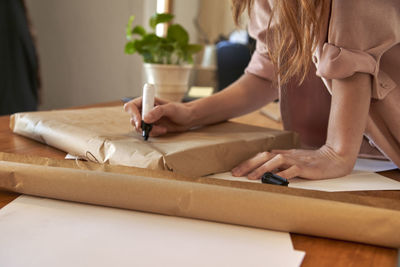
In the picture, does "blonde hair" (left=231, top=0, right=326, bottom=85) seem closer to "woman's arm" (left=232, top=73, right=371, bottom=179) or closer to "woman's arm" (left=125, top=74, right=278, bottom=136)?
"woman's arm" (left=232, top=73, right=371, bottom=179)

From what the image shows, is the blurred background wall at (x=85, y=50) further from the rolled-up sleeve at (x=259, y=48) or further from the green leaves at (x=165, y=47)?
the rolled-up sleeve at (x=259, y=48)

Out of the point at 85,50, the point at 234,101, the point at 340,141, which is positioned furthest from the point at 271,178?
the point at 85,50

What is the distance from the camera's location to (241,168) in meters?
0.60

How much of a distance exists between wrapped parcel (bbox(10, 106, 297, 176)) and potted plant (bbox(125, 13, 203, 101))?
1.65 feet

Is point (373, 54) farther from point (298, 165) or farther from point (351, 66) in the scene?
point (298, 165)

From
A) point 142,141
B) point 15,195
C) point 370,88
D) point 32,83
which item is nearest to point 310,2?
point 370,88

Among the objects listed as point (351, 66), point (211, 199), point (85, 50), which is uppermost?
point (351, 66)

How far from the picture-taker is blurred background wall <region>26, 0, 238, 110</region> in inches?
98.8

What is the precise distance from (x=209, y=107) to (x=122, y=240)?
488mm

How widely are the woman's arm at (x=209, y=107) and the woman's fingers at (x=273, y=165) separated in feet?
0.61

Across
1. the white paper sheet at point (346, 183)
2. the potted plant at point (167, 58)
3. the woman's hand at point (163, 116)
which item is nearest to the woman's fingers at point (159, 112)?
the woman's hand at point (163, 116)

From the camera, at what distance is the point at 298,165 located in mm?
582

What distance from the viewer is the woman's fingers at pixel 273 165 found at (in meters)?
0.57

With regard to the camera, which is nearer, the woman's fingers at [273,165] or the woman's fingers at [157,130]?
the woman's fingers at [273,165]
